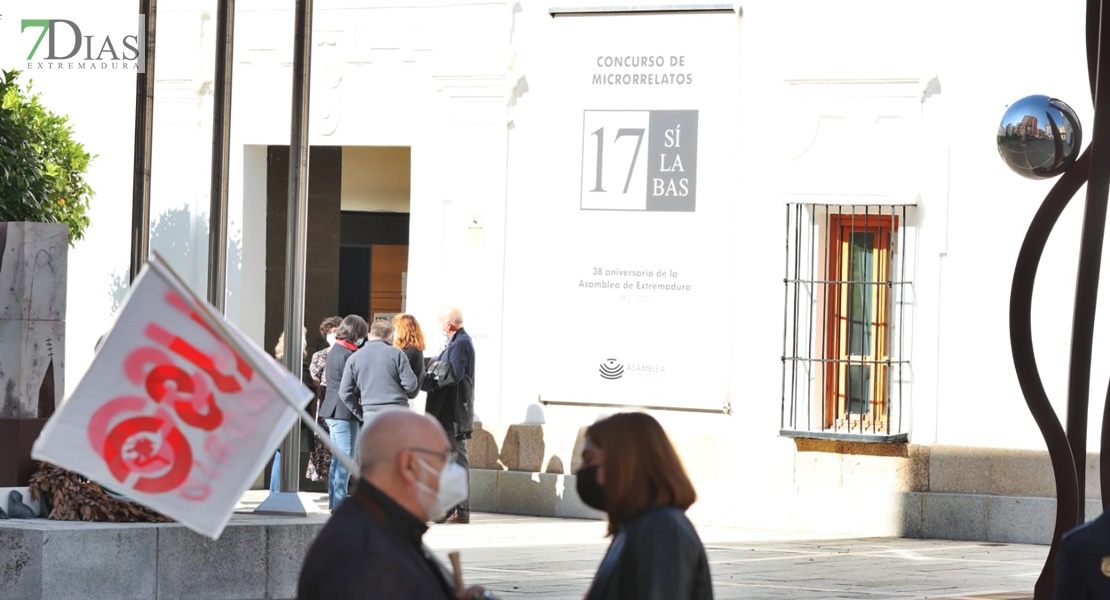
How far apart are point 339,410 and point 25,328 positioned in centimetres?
515

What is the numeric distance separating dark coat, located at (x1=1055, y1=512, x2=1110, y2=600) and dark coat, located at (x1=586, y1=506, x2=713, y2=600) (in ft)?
2.75

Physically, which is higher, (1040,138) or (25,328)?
(1040,138)

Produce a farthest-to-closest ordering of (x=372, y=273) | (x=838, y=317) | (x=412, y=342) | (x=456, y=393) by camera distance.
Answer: (x=372, y=273)
(x=838, y=317)
(x=456, y=393)
(x=412, y=342)

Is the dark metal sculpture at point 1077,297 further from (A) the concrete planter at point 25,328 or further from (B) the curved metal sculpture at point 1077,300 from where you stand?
(A) the concrete planter at point 25,328

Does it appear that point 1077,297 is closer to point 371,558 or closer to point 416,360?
point 371,558

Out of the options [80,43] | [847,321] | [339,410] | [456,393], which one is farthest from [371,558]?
[80,43]

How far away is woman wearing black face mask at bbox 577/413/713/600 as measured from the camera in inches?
172

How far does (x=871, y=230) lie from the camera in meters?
16.5

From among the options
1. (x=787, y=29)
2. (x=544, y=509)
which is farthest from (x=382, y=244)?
(x=787, y=29)

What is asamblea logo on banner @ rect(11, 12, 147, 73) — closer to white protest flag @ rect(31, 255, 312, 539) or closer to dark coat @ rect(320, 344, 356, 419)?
dark coat @ rect(320, 344, 356, 419)

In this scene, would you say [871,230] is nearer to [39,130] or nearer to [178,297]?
[39,130]

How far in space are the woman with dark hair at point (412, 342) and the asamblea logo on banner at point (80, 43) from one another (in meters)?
4.70

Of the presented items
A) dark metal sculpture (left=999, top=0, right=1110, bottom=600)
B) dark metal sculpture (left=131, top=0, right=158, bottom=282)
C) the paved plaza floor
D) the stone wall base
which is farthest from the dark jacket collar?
dark metal sculpture (left=131, top=0, right=158, bottom=282)

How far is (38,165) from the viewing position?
12555mm
